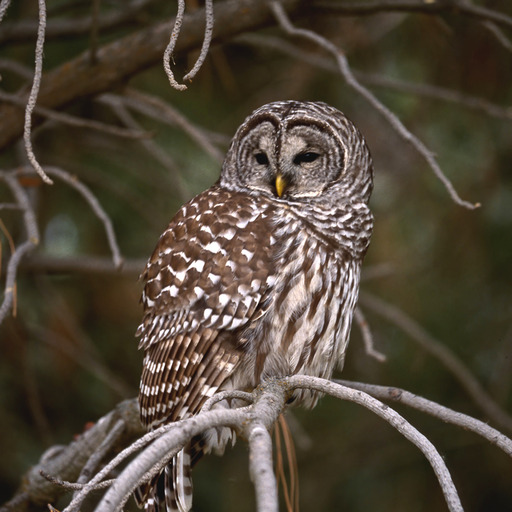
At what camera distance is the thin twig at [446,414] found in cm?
176

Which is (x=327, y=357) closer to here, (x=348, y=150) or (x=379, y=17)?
(x=348, y=150)

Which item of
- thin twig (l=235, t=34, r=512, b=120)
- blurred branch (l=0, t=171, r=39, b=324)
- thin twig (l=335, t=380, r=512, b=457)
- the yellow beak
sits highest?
thin twig (l=235, t=34, r=512, b=120)

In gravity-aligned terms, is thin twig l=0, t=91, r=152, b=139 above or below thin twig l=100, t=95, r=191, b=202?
below

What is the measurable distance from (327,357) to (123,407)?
2.31 feet

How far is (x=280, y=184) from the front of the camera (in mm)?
2670

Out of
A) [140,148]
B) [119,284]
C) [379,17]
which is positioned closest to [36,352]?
[119,284]

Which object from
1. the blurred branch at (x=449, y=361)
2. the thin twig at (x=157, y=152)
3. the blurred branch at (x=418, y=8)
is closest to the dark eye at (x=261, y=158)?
the thin twig at (x=157, y=152)

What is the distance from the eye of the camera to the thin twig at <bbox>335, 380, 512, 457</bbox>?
176cm

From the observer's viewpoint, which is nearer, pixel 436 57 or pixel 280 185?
pixel 280 185

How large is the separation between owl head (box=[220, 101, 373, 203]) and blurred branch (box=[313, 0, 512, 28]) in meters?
0.34

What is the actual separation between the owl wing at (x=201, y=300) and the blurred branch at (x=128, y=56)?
565 millimetres

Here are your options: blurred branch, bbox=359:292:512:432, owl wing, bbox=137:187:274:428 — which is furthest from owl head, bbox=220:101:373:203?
blurred branch, bbox=359:292:512:432

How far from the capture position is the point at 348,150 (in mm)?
2840

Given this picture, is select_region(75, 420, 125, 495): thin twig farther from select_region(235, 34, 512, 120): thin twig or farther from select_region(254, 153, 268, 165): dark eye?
select_region(235, 34, 512, 120): thin twig
